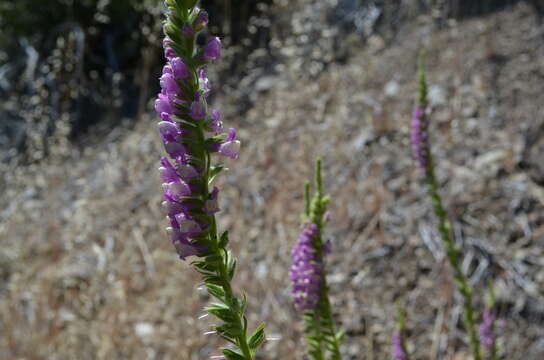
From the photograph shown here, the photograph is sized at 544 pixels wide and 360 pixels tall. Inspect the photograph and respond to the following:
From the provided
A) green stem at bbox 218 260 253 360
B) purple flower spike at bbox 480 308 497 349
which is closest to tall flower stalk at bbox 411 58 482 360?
purple flower spike at bbox 480 308 497 349

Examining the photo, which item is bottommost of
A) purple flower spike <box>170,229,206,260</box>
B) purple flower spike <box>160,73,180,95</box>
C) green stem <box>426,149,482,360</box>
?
green stem <box>426,149,482,360</box>

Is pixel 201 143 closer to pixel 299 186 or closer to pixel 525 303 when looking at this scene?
pixel 525 303

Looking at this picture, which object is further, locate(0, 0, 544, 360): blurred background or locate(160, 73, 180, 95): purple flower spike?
locate(0, 0, 544, 360): blurred background

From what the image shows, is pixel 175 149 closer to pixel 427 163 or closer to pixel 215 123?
pixel 215 123

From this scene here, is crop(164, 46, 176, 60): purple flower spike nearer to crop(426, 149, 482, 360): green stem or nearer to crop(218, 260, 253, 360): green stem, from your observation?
crop(218, 260, 253, 360): green stem

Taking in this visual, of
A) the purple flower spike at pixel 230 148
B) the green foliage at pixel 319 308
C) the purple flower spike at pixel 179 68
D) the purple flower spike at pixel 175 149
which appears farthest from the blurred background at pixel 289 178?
the purple flower spike at pixel 179 68

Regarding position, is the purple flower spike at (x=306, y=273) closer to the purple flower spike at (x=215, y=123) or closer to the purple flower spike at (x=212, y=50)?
the purple flower spike at (x=215, y=123)

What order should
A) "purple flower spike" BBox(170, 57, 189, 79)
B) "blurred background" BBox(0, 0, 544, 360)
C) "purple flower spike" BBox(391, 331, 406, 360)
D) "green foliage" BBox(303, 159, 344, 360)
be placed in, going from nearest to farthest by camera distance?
"purple flower spike" BBox(170, 57, 189, 79), "green foliage" BBox(303, 159, 344, 360), "purple flower spike" BBox(391, 331, 406, 360), "blurred background" BBox(0, 0, 544, 360)

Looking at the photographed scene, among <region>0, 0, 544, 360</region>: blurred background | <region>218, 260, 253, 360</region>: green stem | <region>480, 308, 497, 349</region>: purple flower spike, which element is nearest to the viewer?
<region>218, 260, 253, 360</region>: green stem

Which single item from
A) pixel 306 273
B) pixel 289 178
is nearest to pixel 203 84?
pixel 306 273
